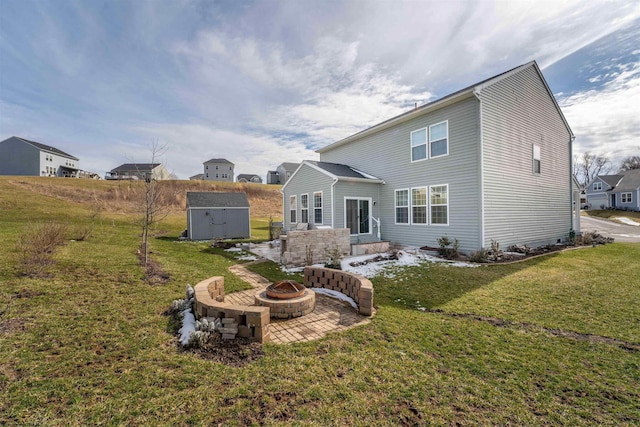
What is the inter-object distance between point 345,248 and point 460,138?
6523 mm

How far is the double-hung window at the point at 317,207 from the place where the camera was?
1387 cm

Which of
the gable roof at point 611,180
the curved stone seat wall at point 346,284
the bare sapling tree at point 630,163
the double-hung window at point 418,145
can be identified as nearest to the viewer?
the curved stone seat wall at point 346,284

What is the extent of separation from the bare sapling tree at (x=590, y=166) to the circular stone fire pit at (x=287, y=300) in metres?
67.4

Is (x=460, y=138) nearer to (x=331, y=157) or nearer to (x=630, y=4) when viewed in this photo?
(x=630, y=4)

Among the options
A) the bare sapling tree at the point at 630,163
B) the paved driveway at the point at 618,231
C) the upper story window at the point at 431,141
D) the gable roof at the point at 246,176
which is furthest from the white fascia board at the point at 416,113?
the bare sapling tree at the point at 630,163

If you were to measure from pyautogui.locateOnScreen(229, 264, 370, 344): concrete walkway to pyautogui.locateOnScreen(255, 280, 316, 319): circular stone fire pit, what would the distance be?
0.10 m

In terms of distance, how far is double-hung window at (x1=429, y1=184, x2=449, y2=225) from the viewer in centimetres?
1121

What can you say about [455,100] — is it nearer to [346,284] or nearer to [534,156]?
[534,156]

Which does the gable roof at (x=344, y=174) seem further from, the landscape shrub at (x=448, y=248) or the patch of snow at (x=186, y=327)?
the patch of snow at (x=186, y=327)

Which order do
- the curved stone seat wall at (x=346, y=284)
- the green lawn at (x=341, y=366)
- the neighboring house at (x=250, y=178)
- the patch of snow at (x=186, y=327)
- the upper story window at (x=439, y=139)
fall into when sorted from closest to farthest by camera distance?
the green lawn at (x=341, y=366)
the patch of snow at (x=186, y=327)
the curved stone seat wall at (x=346, y=284)
the upper story window at (x=439, y=139)
the neighboring house at (x=250, y=178)

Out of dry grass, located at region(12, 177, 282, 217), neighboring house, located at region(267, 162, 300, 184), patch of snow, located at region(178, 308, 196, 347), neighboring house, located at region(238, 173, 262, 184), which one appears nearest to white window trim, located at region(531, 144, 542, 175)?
patch of snow, located at region(178, 308, 196, 347)

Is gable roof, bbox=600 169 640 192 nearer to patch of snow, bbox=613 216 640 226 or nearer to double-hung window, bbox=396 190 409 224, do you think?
patch of snow, bbox=613 216 640 226

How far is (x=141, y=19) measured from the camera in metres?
8.66

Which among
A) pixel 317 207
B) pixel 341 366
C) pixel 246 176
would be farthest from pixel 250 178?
pixel 341 366
